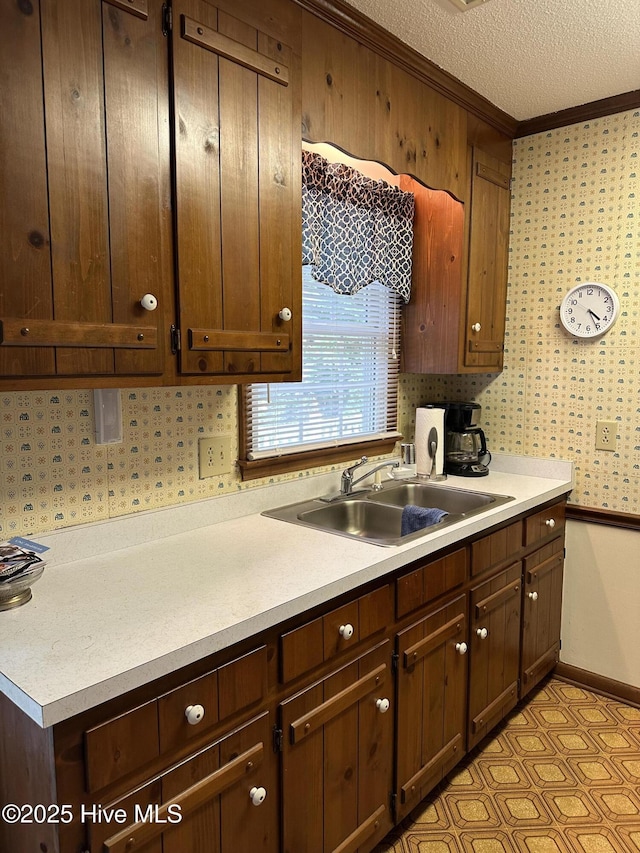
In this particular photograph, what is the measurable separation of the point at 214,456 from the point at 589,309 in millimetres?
1764

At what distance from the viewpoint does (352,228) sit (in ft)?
7.48

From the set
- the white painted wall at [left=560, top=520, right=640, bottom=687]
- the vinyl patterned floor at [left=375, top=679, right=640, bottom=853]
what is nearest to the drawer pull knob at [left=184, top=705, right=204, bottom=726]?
the vinyl patterned floor at [left=375, top=679, right=640, bottom=853]

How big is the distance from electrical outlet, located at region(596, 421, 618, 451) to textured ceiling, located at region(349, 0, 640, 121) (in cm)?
136

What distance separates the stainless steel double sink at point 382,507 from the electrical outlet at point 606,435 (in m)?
0.62

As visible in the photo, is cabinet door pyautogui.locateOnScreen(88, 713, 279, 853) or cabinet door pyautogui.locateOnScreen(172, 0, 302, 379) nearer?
cabinet door pyautogui.locateOnScreen(88, 713, 279, 853)

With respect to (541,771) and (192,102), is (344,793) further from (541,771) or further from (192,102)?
(192,102)

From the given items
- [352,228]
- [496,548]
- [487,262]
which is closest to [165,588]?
[496,548]

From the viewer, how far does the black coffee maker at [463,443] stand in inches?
105

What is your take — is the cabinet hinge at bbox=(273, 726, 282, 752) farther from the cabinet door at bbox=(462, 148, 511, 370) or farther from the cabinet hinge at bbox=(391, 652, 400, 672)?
the cabinet door at bbox=(462, 148, 511, 370)

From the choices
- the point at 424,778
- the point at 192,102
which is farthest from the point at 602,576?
the point at 192,102

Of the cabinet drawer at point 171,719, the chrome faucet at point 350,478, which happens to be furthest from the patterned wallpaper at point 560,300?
the cabinet drawer at point 171,719

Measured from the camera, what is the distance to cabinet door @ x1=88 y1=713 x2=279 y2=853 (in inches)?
41.5

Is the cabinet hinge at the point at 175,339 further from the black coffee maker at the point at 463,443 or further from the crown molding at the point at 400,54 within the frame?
the black coffee maker at the point at 463,443

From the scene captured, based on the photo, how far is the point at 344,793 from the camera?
1543 millimetres
